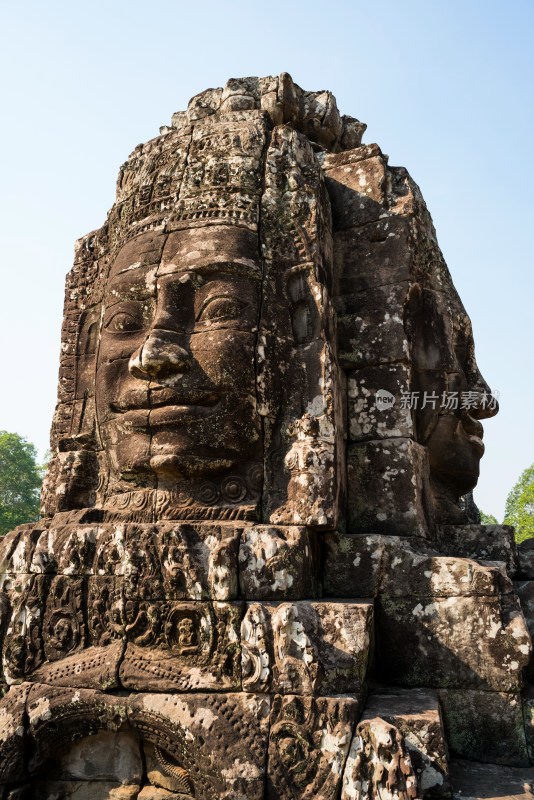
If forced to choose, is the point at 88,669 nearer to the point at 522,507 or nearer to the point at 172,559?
the point at 172,559

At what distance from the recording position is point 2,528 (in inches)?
1067

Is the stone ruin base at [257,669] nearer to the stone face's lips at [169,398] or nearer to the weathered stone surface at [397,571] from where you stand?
the weathered stone surface at [397,571]

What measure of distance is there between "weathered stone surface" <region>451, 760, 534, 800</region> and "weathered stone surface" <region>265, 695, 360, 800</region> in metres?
0.64

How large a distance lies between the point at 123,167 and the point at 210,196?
52.0 inches

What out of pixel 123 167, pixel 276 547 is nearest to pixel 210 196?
pixel 123 167

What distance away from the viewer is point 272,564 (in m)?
4.04

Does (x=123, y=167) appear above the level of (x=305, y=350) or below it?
above

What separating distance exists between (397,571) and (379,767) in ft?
4.54

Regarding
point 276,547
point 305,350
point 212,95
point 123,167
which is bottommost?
point 276,547

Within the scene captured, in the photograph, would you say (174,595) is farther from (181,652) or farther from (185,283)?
(185,283)

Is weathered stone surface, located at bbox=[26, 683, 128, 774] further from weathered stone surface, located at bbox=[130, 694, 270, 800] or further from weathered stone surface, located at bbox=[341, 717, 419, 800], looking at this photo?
weathered stone surface, located at bbox=[341, 717, 419, 800]

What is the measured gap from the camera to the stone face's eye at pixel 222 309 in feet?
15.8

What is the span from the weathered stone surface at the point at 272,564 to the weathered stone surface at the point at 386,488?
846 millimetres

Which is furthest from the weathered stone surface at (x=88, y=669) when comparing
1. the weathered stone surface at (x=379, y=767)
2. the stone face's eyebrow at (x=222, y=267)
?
the stone face's eyebrow at (x=222, y=267)
